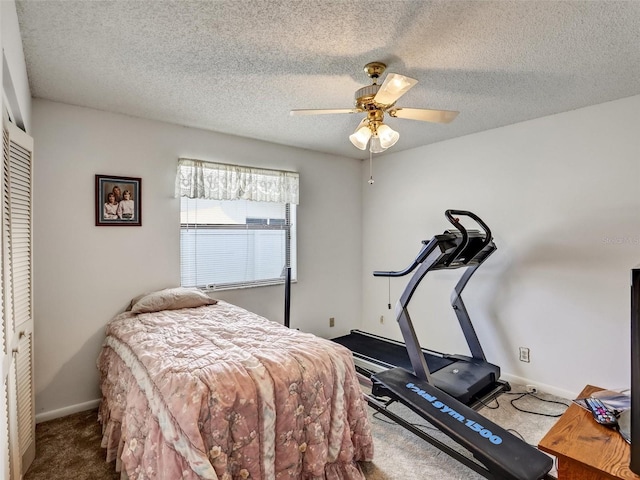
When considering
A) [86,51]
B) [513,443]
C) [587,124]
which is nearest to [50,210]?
[86,51]

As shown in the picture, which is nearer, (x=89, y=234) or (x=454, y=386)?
(x=454, y=386)

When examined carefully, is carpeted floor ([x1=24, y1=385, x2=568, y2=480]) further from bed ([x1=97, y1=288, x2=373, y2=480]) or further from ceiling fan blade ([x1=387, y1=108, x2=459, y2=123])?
ceiling fan blade ([x1=387, y1=108, x2=459, y2=123])

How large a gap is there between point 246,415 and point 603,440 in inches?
63.1

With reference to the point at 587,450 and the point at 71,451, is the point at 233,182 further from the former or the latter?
the point at 587,450

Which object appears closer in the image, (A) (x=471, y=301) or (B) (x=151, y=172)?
(B) (x=151, y=172)

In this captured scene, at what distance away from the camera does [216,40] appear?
1.89 m

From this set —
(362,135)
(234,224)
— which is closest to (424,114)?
(362,135)

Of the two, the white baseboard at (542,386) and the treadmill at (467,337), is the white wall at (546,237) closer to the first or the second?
the white baseboard at (542,386)

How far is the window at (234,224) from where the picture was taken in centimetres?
341

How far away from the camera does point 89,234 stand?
2.86 metres

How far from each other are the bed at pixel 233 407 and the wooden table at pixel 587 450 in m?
0.95

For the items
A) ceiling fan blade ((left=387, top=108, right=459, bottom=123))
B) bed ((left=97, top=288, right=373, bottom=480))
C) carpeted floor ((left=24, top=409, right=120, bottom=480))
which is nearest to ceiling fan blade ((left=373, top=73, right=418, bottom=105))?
ceiling fan blade ((left=387, top=108, right=459, bottom=123))

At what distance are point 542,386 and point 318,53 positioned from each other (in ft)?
10.8

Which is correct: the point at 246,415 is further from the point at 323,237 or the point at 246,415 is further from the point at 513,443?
the point at 323,237
